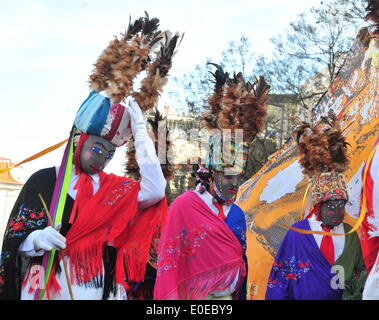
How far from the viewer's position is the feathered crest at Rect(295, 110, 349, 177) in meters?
5.16

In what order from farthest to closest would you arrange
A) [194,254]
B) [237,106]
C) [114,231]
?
[237,106] < [194,254] < [114,231]

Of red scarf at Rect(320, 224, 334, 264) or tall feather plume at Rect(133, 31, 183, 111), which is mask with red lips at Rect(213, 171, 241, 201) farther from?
red scarf at Rect(320, 224, 334, 264)

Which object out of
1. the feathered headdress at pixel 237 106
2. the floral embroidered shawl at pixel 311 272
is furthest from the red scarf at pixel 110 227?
the floral embroidered shawl at pixel 311 272

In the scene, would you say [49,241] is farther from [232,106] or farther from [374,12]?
[374,12]

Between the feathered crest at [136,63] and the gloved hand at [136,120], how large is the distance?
71mm

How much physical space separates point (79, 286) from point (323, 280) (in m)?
2.23

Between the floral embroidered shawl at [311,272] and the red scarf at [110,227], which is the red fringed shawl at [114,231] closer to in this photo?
the red scarf at [110,227]

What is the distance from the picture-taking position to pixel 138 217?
4289 mm

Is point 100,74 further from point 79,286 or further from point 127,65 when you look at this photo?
point 79,286

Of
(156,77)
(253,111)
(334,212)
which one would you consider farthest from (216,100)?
(334,212)

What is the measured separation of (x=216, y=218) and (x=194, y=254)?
0.36m

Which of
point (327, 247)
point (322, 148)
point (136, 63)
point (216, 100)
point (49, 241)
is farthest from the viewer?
point (322, 148)

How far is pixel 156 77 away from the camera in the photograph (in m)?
4.28

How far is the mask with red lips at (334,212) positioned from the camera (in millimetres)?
5023
